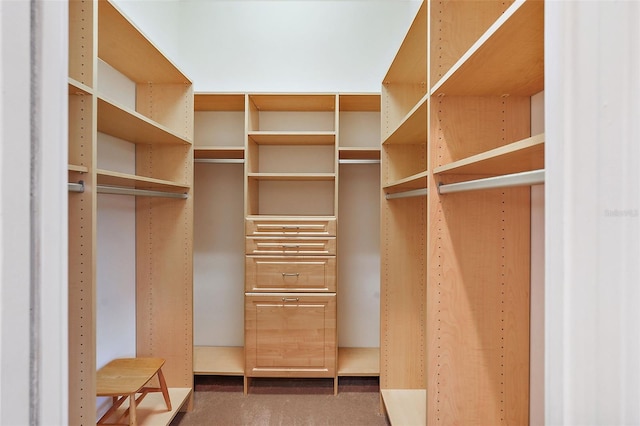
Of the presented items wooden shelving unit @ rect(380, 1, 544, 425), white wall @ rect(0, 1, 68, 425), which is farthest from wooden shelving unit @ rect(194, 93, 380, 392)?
white wall @ rect(0, 1, 68, 425)

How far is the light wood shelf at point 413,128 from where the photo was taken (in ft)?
4.71

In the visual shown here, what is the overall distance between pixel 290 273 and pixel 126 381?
1138mm

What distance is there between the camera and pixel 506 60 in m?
0.97

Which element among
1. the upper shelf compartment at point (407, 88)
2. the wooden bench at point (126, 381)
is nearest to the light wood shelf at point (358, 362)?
the wooden bench at point (126, 381)

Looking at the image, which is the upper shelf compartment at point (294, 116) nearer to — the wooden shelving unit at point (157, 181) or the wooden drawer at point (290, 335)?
the wooden shelving unit at point (157, 181)

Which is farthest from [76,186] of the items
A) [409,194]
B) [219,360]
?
[219,360]

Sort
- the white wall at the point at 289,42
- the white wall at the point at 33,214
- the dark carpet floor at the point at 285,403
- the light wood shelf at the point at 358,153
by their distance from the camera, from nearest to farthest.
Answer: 1. the white wall at the point at 33,214
2. the dark carpet floor at the point at 285,403
3. the light wood shelf at the point at 358,153
4. the white wall at the point at 289,42

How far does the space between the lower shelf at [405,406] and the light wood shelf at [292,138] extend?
182 centimetres

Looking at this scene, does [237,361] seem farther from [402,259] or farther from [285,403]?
[402,259]

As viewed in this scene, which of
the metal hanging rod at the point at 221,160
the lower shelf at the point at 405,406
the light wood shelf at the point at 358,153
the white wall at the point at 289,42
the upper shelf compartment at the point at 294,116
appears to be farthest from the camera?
the white wall at the point at 289,42

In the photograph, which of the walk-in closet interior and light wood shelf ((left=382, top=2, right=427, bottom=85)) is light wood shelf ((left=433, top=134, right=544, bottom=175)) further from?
light wood shelf ((left=382, top=2, right=427, bottom=85))

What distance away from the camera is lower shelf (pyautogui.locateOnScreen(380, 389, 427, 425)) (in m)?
1.83
